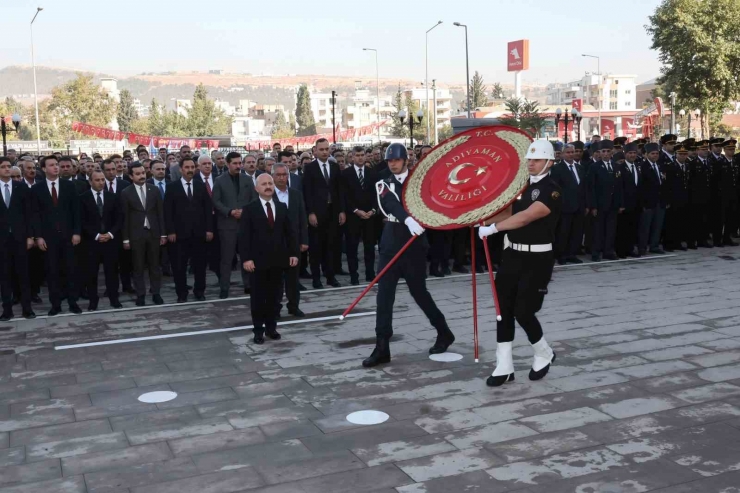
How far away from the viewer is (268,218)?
8.69 meters

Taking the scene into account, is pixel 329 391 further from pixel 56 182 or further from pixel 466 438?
pixel 56 182

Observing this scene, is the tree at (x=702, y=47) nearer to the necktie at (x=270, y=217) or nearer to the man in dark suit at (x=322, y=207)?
the man in dark suit at (x=322, y=207)

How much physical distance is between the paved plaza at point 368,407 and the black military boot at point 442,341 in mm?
184

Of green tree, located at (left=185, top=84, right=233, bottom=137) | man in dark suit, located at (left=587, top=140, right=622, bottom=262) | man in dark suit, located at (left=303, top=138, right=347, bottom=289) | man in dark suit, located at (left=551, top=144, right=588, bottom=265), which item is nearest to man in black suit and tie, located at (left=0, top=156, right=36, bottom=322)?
man in dark suit, located at (left=303, top=138, right=347, bottom=289)

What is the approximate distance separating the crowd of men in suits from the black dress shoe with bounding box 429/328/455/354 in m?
0.96

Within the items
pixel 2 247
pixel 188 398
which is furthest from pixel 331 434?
pixel 2 247

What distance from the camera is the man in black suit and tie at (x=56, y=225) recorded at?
10094 mm

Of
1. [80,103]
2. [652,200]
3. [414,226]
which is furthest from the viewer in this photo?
[80,103]

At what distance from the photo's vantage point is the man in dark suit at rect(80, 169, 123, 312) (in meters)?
10.5

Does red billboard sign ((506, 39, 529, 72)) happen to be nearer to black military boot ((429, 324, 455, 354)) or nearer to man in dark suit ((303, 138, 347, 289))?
man in dark suit ((303, 138, 347, 289))

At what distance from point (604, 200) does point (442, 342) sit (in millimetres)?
7231

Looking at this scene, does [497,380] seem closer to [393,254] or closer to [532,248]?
[532,248]

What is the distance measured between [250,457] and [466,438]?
1.42 m

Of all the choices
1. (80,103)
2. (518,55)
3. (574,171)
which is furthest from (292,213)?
(518,55)
